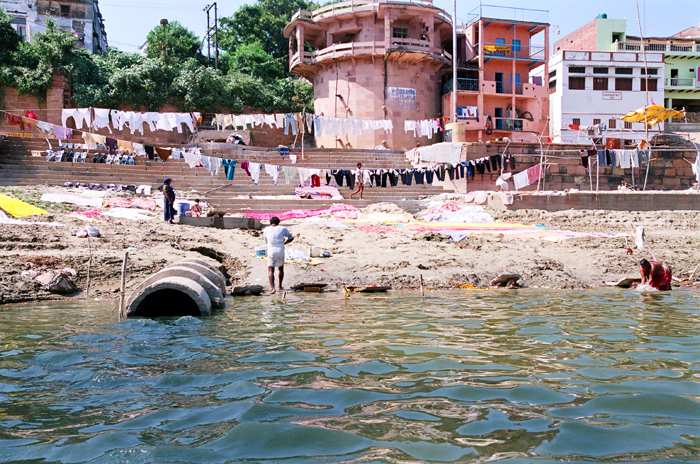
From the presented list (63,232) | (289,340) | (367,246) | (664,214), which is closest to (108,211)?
(63,232)

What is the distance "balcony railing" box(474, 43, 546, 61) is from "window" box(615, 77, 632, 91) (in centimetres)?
603

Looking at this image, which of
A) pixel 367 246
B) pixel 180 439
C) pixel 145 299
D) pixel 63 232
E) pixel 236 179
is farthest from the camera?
pixel 236 179

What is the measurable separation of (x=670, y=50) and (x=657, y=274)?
1518 inches

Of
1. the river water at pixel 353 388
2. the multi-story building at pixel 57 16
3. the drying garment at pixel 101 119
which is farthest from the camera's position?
the multi-story building at pixel 57 16

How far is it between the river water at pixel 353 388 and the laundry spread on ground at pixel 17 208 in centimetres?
631

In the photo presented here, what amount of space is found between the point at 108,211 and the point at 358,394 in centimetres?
1255

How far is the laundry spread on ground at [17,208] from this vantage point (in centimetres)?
1257

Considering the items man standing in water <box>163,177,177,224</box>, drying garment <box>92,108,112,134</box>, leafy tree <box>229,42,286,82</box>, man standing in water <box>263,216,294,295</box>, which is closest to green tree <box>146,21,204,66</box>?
leafy tree <box>229,42,286,82</box>

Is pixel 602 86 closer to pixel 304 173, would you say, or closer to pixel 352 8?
pixel 352 8

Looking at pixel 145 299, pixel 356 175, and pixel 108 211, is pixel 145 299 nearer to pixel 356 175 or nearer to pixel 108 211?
pixel 108 211

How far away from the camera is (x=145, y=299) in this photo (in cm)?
749

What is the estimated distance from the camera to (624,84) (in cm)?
3794

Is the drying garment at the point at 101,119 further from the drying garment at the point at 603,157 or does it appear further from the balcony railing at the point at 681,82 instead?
the balcony railing at the point at 681,82

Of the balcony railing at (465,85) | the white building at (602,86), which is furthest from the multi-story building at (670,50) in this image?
the balcony railing at (465,85)
